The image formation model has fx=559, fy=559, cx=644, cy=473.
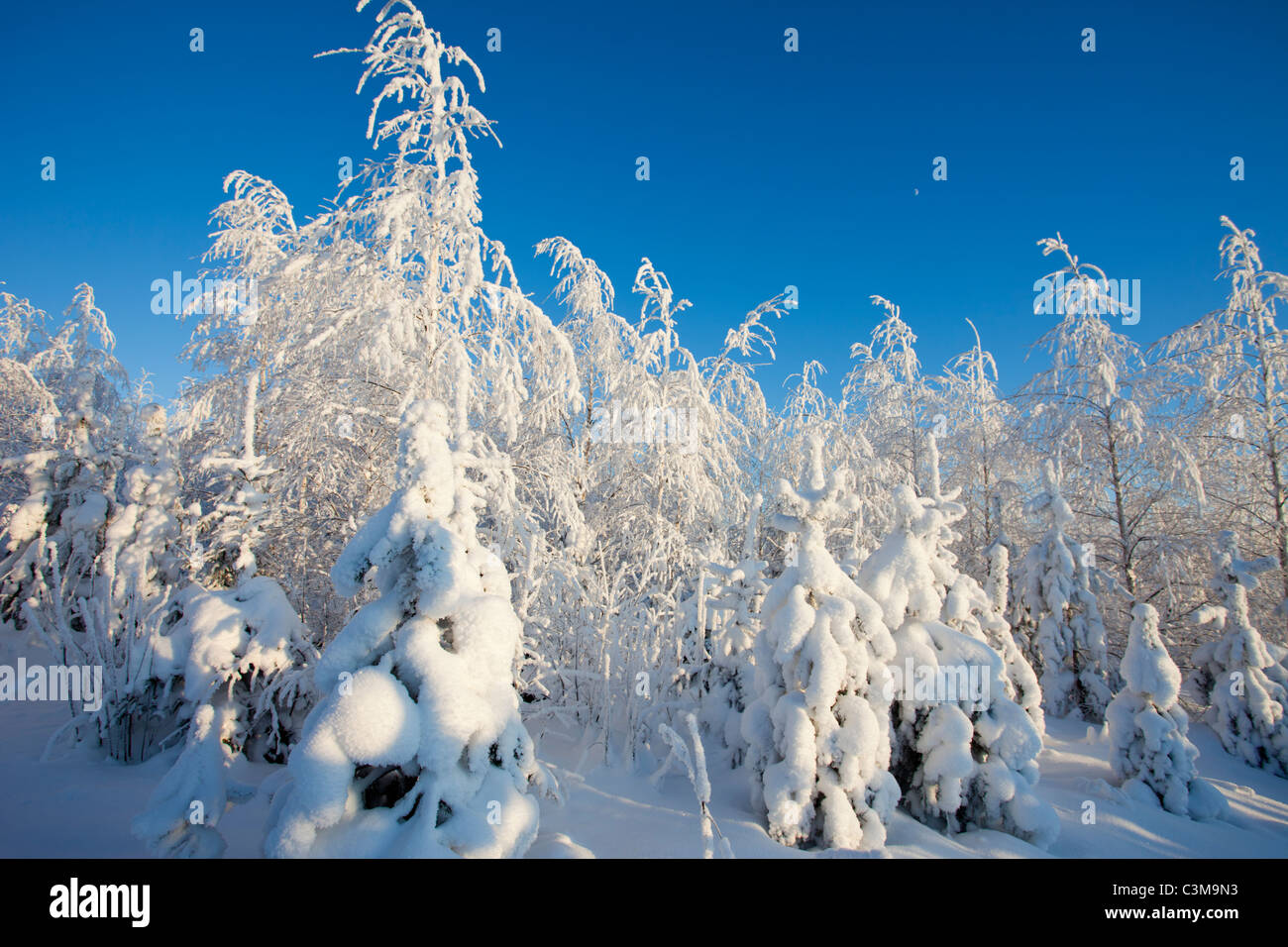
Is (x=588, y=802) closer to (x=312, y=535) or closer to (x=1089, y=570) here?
(x=312, y=535)

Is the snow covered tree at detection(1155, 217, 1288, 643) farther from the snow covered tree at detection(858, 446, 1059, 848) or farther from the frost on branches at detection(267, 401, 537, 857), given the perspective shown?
the frost on branches at detection(267, 401, 537, 857)

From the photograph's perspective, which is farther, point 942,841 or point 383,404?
point 383,404

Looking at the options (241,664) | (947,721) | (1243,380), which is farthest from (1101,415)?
(241,664)

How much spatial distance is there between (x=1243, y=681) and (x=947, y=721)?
6.43m

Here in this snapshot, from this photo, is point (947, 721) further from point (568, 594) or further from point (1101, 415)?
point (1101, 415)

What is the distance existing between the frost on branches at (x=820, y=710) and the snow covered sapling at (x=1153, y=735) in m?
3.94

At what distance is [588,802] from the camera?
4266mm

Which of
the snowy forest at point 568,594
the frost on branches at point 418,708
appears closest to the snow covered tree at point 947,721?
the snowy forest at point 568,594

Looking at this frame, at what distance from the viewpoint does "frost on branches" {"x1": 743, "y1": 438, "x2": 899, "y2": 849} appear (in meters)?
3.99

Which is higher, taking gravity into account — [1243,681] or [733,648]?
[733,648]

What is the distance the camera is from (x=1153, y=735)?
591cm

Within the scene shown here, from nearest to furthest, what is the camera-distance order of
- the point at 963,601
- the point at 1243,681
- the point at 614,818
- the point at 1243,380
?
the point at 614,818 < the point at 963,601 < the point at 1243,681 < the point at 1243,380
